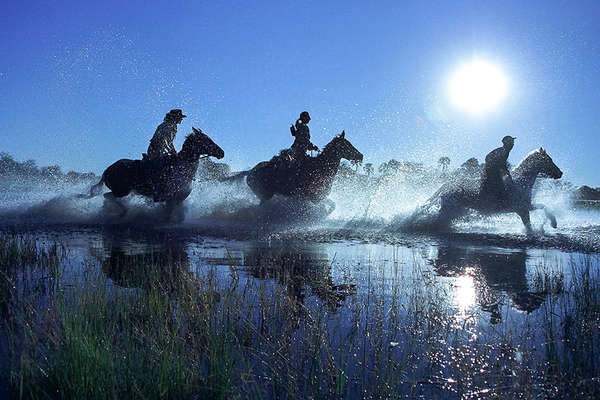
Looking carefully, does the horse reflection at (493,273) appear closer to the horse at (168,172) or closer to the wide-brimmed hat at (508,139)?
the wide-brimmed hat at (508,139)

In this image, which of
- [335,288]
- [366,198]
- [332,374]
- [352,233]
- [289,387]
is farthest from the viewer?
[366,198]

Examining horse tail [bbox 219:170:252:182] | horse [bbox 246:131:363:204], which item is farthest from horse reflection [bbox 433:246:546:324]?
horse tail [bbox 219:170:252:182]

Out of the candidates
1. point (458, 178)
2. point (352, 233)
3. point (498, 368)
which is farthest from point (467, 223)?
point (498, 368)

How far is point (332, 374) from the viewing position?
8.39 ft

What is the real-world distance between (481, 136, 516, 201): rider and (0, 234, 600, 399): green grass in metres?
7.96

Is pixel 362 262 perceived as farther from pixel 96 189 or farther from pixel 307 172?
pixel 96 189

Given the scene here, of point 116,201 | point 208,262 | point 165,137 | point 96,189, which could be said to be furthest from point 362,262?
point 96,189

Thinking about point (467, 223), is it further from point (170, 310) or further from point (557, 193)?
point (170, 310)

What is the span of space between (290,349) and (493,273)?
4.56 meters

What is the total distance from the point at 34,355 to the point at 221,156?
10618mm

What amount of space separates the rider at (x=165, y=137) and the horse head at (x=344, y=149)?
495 centimetres

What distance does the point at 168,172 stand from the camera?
40.6 ft

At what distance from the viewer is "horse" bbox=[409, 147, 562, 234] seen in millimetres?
11891

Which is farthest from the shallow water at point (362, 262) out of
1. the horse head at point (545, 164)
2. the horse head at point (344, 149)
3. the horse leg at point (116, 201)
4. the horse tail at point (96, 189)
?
the horse head at point (344, 149)
